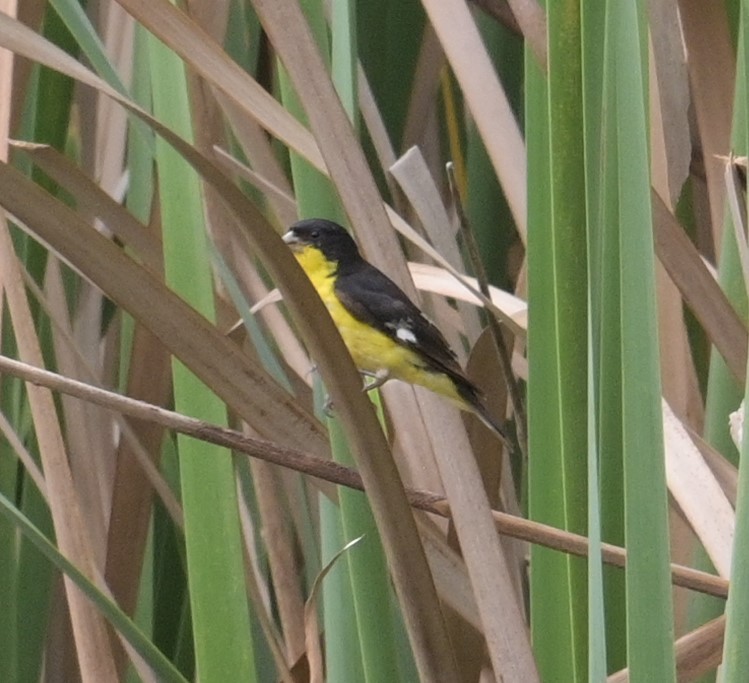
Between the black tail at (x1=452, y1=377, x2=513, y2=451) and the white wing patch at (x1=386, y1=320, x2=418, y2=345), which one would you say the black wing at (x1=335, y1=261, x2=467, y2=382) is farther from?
the black tail at (x1=452, y1=377, x2=513, y2=451)

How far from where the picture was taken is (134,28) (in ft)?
3.89

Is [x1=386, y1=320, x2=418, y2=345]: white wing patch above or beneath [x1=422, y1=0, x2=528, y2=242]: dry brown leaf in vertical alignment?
beneath

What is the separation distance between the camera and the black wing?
1479 millimetres

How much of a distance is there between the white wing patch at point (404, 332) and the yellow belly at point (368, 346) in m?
0.01

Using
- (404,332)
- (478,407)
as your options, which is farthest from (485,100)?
(404,332)

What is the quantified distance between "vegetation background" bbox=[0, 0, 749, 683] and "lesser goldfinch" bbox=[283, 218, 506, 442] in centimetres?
8

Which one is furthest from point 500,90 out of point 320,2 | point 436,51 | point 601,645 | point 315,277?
point 315,277

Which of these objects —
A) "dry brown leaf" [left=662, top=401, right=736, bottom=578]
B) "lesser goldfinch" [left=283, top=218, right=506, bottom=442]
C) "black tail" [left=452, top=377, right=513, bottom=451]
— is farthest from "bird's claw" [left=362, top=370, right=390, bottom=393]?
"dry brown leaf" [left=662, top=401, right=736, bottom=578]

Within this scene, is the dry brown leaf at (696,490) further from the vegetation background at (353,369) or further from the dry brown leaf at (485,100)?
the dry brown leaf at (485,100)

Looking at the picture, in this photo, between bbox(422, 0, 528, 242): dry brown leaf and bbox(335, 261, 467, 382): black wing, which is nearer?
bbox(422, 0, 528, 242): dry brown leaf

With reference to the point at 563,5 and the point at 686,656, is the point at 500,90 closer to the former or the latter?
the point at 563,5

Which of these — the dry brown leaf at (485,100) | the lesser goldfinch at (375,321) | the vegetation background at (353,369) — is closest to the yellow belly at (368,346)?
the lesser goldfinch at (375,321)

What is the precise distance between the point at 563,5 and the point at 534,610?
39 cm

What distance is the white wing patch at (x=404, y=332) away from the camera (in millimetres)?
1596
